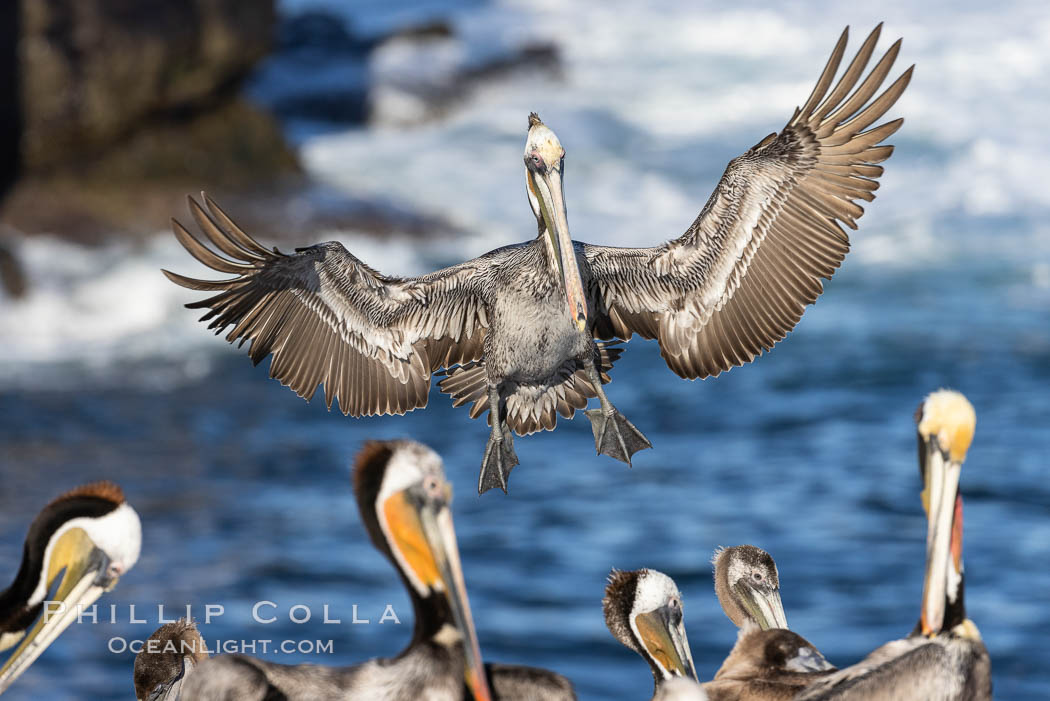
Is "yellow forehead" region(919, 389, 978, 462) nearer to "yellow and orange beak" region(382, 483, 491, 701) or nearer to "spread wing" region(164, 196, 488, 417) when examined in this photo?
"yellow and orange beak" region(382, 483, 491, 701)

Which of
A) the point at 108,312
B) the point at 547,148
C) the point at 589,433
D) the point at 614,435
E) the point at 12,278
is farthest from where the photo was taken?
the point at 108,312

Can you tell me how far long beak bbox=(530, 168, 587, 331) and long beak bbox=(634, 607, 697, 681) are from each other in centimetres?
134

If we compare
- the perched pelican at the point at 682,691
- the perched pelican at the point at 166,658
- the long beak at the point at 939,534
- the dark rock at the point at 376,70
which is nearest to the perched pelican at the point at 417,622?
the perched pelican at the point at 682,691

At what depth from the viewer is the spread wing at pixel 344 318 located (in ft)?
21.3

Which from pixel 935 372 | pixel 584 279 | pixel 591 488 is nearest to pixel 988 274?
pixel 935 372

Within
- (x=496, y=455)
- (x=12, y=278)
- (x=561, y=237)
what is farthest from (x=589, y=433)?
(x=561, y=237)

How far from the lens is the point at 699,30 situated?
3741 cm

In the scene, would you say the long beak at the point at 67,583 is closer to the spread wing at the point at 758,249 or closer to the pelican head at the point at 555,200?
the pelican head at the point at 555,200

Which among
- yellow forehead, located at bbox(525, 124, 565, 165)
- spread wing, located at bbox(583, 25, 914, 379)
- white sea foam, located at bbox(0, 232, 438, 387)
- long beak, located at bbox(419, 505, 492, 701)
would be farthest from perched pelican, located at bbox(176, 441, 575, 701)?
white sea foam, located at bbox(0, 232, 438, 387)

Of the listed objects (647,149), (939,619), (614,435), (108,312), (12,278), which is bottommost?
(939,619)

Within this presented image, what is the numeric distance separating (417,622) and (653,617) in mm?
1732

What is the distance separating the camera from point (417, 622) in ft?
16.4

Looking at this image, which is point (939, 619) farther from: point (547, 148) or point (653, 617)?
point (547, 148)

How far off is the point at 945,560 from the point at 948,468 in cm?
31
